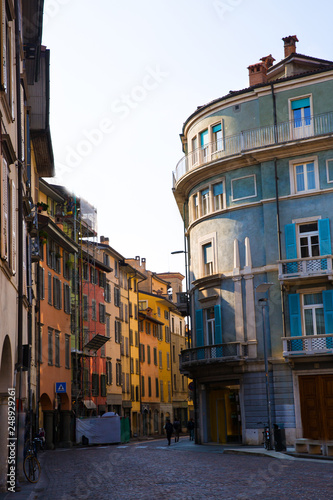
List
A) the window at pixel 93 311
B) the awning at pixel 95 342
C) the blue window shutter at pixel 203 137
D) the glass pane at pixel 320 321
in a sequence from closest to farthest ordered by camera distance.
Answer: the glass pane at pixel 320 321
the blue window shutter at pixel 203 137
the awning at pixel 95 342
the window at pixel 93 311

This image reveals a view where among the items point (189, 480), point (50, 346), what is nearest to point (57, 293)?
point (50, 346)

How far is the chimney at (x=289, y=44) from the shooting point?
141 feet

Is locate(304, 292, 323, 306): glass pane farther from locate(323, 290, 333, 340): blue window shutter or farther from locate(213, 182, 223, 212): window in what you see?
locate(213, 182, 223, 212): window

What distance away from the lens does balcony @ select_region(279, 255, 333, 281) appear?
Answer: 113 feet

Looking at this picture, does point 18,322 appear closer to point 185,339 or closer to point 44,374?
point 44,374

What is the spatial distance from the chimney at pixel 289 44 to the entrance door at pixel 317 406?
1894 centimetres

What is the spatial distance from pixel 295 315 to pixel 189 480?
17868 millimetres

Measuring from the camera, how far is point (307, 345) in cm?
3434

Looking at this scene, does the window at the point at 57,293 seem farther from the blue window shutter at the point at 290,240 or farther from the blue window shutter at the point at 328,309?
the blue window shutter at the point at 328,309

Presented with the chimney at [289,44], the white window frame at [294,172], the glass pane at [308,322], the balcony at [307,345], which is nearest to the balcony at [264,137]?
the white window frame at [294,172]

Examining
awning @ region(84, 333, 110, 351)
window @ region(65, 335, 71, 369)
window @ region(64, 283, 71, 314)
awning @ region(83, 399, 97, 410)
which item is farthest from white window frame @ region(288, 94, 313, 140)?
awning @ region(83, 399, 97, 410)

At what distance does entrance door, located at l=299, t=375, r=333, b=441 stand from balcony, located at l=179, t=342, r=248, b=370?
324 centimetres

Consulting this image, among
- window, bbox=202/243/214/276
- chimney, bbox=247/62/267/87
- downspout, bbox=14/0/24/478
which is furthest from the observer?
chimney, bbox=247/62/267/87

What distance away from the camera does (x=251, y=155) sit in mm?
38062
